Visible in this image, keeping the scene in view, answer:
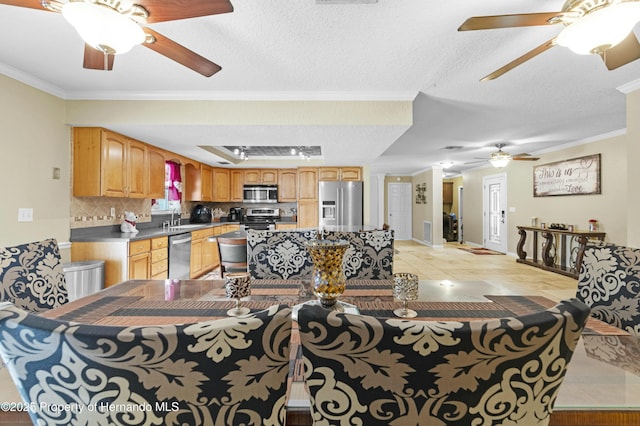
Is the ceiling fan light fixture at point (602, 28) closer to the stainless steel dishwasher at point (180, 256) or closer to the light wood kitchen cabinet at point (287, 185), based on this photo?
the stainless steel dishwasher at point (180, 256)

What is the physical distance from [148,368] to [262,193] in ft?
21.1

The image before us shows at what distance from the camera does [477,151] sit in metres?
6.38

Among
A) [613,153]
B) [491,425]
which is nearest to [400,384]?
[491,425]

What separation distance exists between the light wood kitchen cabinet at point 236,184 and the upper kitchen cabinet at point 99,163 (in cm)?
315

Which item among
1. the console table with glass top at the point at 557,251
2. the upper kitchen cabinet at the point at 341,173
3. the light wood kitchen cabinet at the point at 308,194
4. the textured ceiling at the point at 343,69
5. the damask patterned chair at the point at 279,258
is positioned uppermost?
the textured ceiling at the point at 343,69

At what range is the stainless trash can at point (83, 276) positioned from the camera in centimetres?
299

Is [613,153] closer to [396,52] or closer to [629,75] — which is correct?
[629,75]

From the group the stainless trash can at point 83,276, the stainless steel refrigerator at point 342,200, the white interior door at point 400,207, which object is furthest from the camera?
the white interior door at point 400,207

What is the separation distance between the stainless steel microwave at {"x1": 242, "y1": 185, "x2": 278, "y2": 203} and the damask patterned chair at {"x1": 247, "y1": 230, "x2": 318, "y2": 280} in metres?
4.84

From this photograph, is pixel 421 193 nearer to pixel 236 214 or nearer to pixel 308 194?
pixel 308 194

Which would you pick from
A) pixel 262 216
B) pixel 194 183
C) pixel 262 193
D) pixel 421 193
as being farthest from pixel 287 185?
pixel 421 193

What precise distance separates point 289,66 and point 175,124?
4.90 ft

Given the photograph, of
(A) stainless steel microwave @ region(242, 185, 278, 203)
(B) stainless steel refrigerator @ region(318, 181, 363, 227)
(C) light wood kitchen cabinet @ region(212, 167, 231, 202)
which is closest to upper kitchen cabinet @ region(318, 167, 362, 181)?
(B) stainless steel refrigerator @ region(318, 181, 363, 227)

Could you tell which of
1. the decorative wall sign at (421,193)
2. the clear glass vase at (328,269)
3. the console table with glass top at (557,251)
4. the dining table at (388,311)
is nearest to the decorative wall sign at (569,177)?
the console table with glass top at (557,251)
